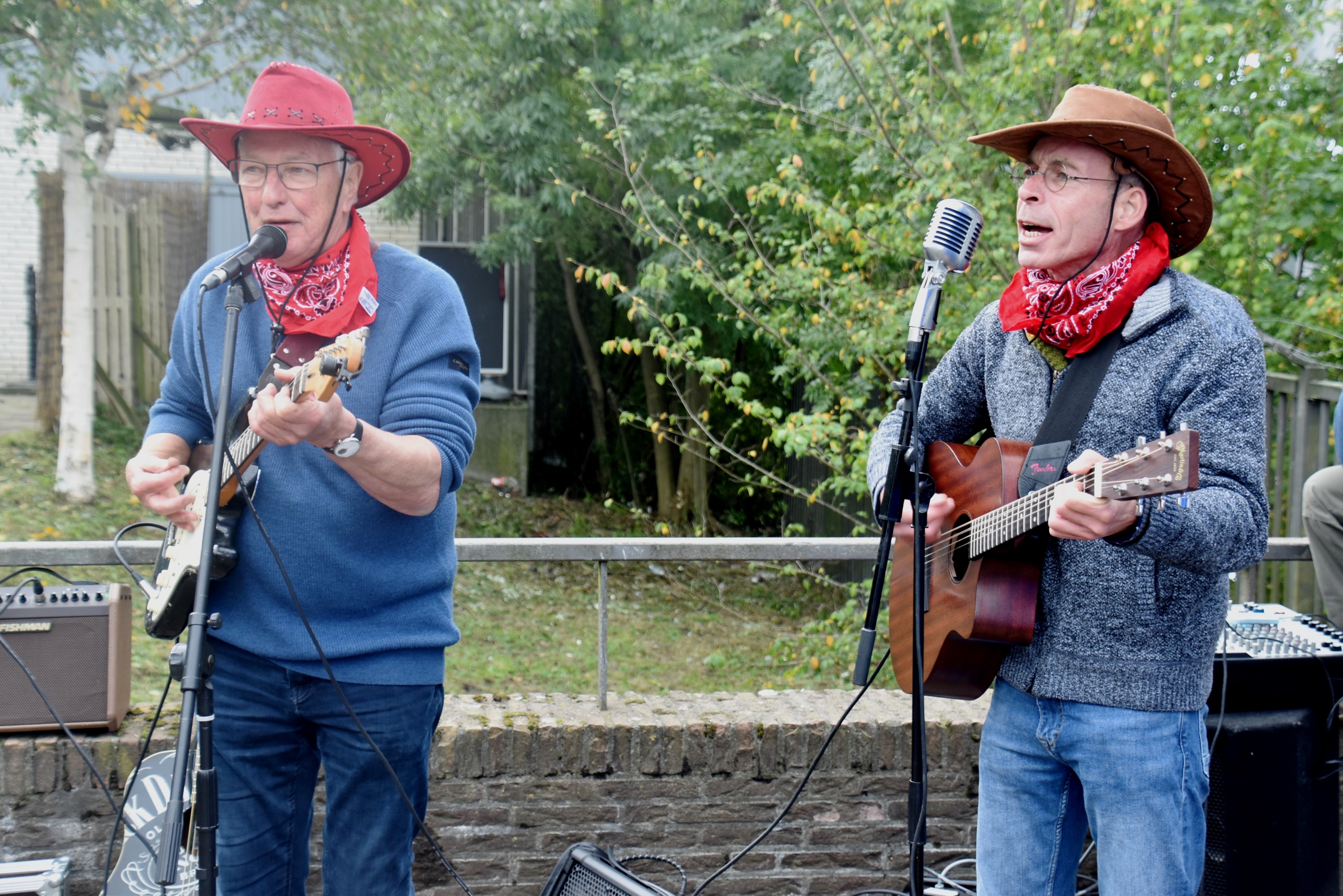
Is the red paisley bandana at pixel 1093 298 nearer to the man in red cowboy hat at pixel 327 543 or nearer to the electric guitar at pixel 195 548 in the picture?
the man in red cowboy hat at pixel 327 543

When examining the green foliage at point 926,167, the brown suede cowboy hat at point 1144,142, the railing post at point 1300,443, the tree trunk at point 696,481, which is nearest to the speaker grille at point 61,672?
the brown suede cowboy hat at point 1144,142

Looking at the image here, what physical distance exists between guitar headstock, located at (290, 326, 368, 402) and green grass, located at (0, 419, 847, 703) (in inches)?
145

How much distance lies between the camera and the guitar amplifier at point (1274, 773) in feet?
9.36

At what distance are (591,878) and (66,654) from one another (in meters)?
1.49

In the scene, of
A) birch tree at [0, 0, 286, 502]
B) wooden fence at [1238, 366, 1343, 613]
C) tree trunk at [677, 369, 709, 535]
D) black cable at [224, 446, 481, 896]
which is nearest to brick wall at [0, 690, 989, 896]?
black cable at [224, 446, 481, 896]

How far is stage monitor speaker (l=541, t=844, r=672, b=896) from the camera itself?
256cm

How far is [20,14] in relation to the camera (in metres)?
7.12

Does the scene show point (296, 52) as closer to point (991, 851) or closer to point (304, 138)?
point (304, 138)

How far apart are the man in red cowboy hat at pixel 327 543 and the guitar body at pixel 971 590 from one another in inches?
40.5

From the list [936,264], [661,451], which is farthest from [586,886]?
[661,451]

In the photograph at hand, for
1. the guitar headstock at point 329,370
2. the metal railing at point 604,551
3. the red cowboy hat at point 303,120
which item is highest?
the red cowboy hat at point 303,120

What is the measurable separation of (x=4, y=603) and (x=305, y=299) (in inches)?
53.2

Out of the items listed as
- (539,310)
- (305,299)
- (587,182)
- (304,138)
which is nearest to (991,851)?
(305,299)

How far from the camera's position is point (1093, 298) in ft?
6.74
